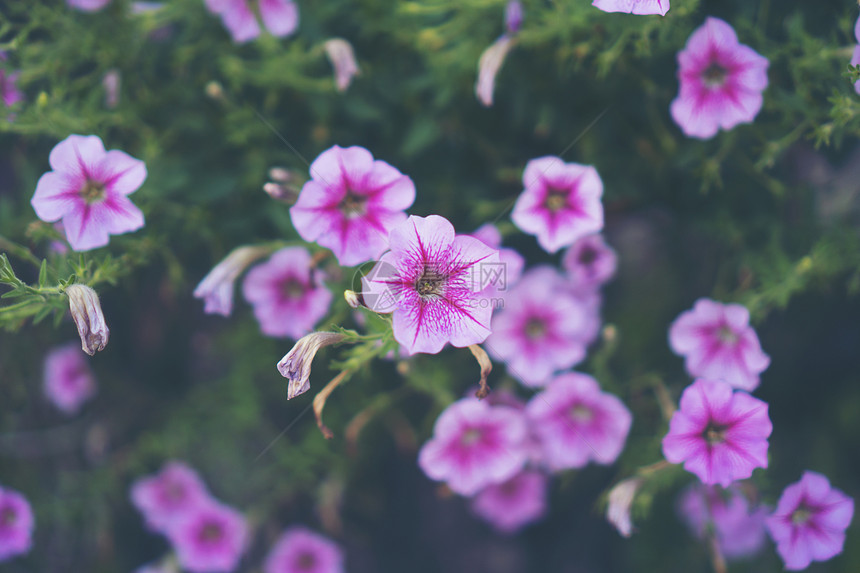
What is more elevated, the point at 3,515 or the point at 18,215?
the point at 18,215

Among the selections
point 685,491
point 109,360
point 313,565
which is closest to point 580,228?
point 685,491

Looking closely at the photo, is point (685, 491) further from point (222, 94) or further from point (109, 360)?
point (109, 360)

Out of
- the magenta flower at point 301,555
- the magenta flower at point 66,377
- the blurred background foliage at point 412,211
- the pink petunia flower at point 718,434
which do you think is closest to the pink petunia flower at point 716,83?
the blurred background foliage at point 412,211

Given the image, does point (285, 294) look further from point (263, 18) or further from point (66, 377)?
point (66, 377)

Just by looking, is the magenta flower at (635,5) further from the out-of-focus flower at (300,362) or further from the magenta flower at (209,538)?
the magenta flower at (209,538)

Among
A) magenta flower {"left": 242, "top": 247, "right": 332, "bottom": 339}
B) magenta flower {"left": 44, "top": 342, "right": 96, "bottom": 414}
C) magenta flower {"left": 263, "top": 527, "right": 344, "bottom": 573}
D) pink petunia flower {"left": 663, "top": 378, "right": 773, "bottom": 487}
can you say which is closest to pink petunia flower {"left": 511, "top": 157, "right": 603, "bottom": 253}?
pink petunia flower {"left": 663, "top": 378, "right": 773, "bottom": 487}

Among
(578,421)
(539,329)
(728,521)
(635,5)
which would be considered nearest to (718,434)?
(578,421)
